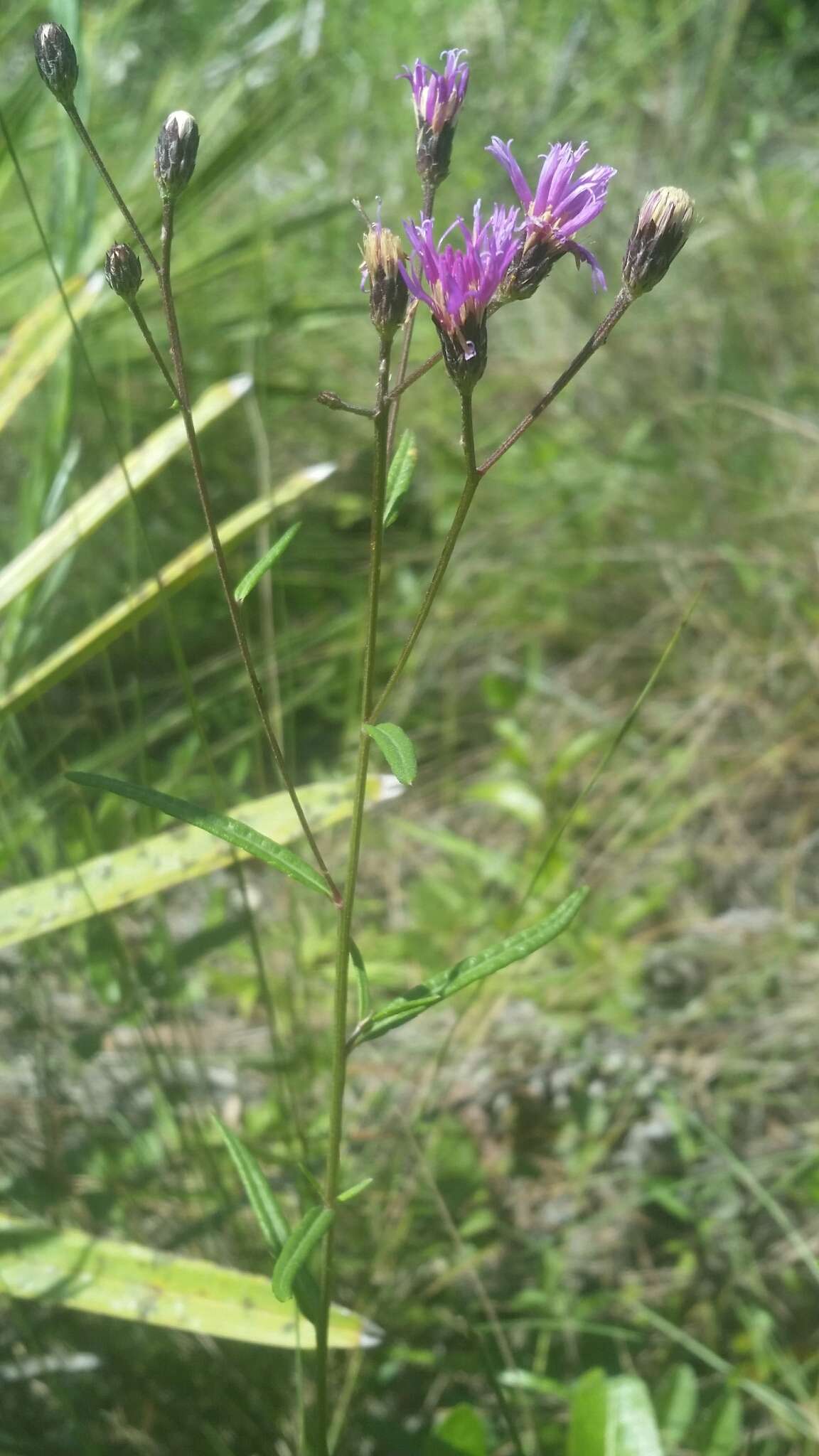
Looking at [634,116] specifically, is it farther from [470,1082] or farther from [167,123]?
[167,123]

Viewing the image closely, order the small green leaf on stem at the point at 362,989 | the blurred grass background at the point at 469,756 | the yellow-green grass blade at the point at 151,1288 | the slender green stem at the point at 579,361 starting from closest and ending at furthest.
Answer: the slender green stem at the point at 579,361 → the small green leaf on stem at the point at 362,989 → the yellow-green grass blade at the point at 151,1288 → the blurred grass background at the point at 469,756

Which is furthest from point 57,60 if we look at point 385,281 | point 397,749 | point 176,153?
point 397,749

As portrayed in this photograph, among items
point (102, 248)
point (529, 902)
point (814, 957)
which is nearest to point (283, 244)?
point (102, 248)

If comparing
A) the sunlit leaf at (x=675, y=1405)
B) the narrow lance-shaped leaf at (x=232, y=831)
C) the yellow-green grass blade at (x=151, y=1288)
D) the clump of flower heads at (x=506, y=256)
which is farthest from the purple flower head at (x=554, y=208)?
the sunlit leaf at (x=675, y=1405)

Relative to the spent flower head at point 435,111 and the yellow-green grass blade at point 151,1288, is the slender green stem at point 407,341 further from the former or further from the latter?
the yellow-green grass blade at point 151,1288

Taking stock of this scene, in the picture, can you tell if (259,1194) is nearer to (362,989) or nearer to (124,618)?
(362,989)
